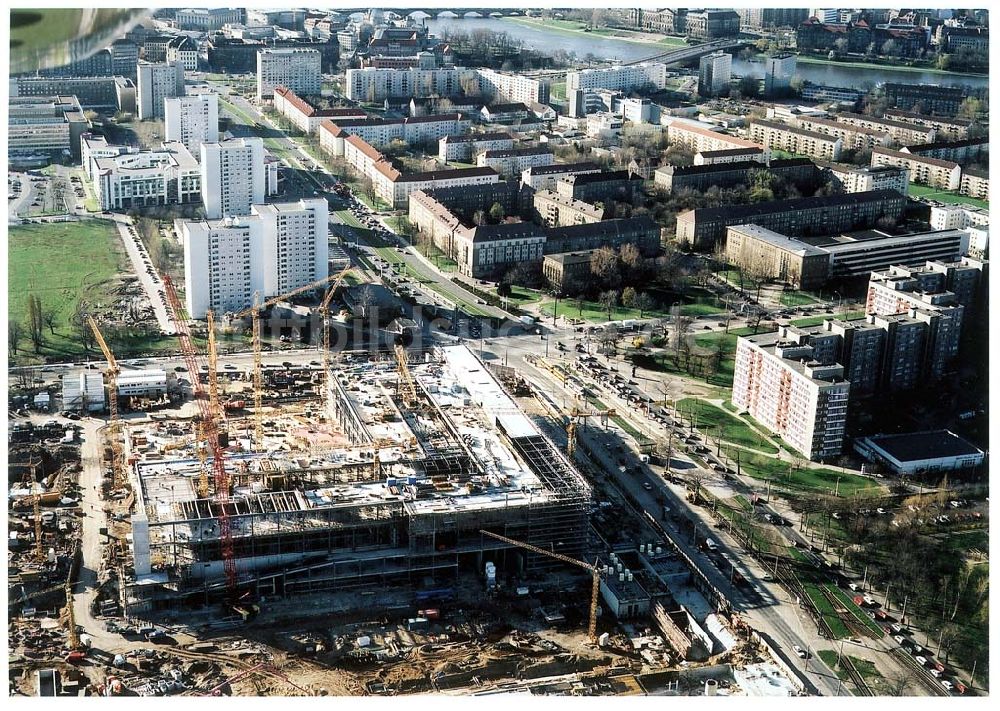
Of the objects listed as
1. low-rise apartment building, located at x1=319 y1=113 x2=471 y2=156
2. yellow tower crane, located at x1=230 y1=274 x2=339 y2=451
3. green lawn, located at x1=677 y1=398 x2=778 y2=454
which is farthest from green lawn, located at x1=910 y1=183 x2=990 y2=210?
yellow tower crane, located at x1=230 y1=274 x2=339 y2=451

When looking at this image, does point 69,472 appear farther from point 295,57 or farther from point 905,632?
point 295,57

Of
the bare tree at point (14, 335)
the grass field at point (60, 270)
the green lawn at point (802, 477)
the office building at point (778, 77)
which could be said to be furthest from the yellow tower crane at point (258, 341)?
the office building at point (778, 77)

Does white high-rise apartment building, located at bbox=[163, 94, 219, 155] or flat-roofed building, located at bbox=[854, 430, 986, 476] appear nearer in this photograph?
flat-roofed building, located at bbox=[854, 430, 986, 476]

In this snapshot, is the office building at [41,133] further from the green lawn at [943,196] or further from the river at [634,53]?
the green lawn at [943,196]

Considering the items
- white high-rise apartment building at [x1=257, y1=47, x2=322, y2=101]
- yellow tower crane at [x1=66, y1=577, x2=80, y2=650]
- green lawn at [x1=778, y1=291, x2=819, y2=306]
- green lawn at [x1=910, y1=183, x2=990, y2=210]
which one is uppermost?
white high-rise apartment building at [x1=257, y1=47, x2=322, y2=101]

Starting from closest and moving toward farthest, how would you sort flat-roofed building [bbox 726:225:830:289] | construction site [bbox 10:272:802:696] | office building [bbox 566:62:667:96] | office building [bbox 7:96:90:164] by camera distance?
1. construction site [bbox 10:272:802:696]
2. flat-roofed building [bbox 726:225:830:289]
3. office building [bbox 7:96:90:164]
4. office building [bbox 566:62:667:96]

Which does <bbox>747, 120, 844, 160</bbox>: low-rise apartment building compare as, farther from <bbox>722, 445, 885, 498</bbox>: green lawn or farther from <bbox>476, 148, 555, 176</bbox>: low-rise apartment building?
<bbox>722, 445, 885, 498</bbox>: green lawn

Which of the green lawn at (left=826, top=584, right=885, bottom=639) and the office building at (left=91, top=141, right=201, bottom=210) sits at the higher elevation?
the office building at (left=91, top=141, right=201, bottom=210)
